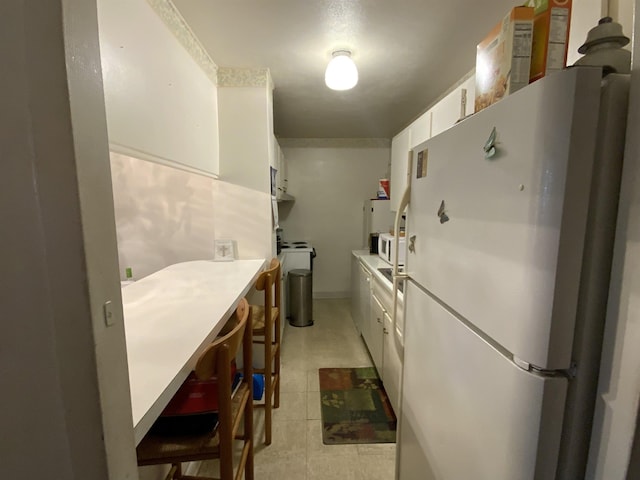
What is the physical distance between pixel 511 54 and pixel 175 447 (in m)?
1.50

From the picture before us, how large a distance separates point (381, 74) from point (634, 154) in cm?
197

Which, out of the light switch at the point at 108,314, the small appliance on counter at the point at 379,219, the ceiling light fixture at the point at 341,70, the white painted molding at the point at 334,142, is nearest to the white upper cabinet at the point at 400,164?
the small appliance on counter at the point at 379,219

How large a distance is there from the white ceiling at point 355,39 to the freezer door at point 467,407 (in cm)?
135

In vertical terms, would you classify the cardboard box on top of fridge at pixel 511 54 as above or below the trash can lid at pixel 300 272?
above

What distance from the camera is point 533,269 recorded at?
567 millimetres

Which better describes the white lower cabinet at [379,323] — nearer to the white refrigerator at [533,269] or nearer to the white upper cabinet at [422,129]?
the white refrigerator at [533,269]

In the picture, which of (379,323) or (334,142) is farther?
(334,142)

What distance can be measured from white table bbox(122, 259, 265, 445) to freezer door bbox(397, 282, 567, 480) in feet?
2.57

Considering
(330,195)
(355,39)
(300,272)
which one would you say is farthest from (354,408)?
(330,195)

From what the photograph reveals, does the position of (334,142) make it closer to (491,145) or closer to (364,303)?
(364,303)

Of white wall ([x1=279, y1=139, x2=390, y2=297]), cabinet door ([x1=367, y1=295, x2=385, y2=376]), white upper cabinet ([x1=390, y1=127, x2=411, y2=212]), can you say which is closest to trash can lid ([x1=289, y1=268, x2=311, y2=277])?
white wall ([x1=279, y1=139, x2=390, y2=297])

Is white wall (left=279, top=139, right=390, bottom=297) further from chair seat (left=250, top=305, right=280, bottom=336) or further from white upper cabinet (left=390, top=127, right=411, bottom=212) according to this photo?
chair seat (left=250, top=305, right=280, bottom=336)

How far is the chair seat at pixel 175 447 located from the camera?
3.01 ft

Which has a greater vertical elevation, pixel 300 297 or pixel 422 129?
pixel 422 129
